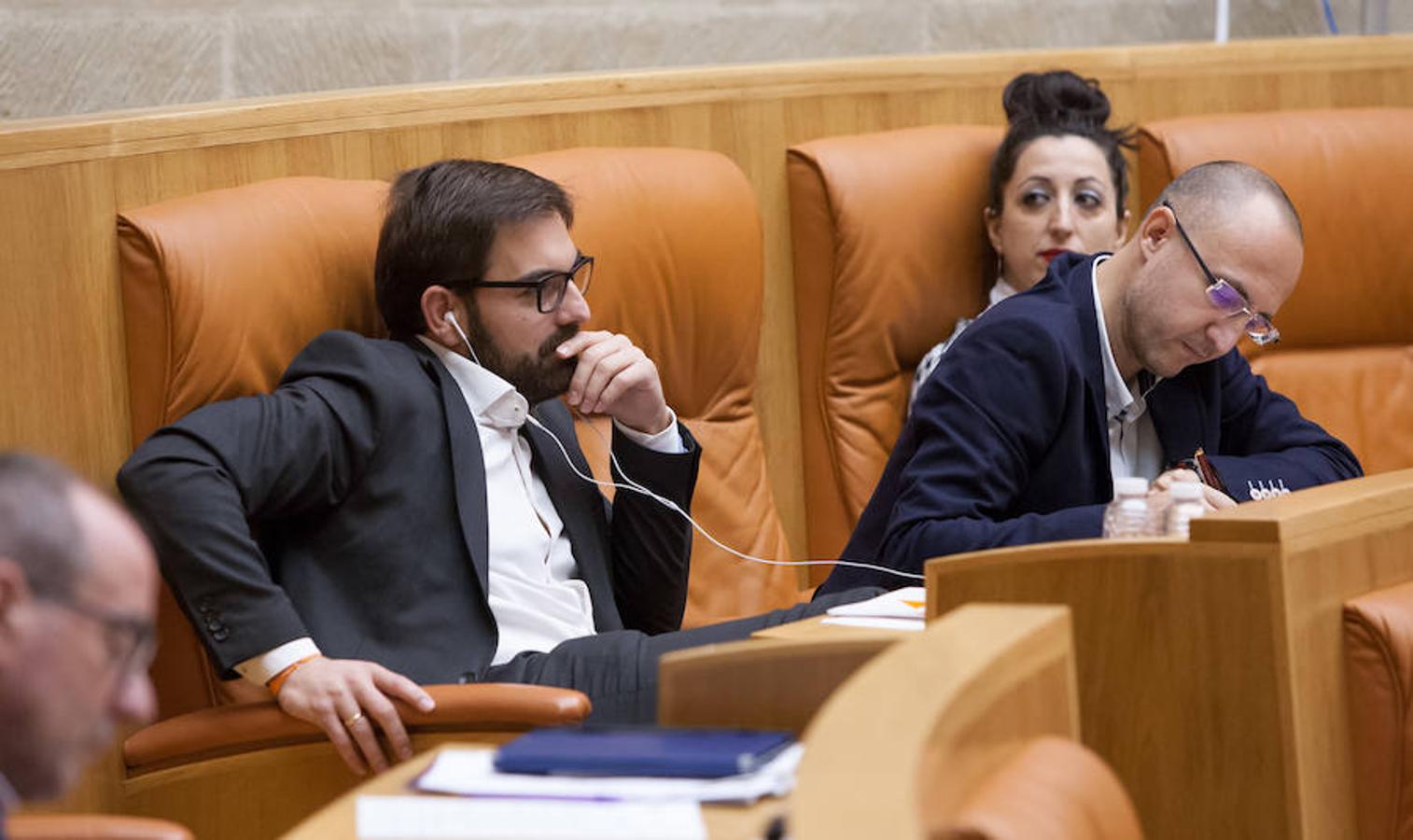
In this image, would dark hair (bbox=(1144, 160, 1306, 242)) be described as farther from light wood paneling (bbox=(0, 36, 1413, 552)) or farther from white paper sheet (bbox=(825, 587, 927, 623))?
light wood paneling (bbox=(0, 36, 1413, 552))

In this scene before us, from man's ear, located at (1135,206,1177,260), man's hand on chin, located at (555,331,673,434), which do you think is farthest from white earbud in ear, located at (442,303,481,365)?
man's ear, located at (1135,206,1177,260)

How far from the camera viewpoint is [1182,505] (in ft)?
6.90

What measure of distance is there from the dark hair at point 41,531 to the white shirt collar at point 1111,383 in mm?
1658

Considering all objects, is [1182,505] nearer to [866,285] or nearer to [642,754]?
[642,754]

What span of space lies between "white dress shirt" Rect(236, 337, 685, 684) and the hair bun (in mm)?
1318

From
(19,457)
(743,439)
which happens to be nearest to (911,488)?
(743,439)

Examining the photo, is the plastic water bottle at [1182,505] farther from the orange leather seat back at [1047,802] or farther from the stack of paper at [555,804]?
the stack of paper at [555,804]

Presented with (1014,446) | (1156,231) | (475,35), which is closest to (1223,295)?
(1156,231)

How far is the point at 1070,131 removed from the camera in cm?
350

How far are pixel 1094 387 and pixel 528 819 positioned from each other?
142cm

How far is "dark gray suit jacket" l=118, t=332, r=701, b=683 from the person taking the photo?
7.09 ft

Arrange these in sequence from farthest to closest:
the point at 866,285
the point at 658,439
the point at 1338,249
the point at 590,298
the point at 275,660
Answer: the point at 1338,249 < the point at 866,285 < the point at 590,298 < the point at 658,439 < the point at 275,660

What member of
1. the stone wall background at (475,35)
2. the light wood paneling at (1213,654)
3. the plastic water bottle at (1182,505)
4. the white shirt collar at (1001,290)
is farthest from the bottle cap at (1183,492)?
the stone wall background at (475,35)

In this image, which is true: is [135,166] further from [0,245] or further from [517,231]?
[517,231]
